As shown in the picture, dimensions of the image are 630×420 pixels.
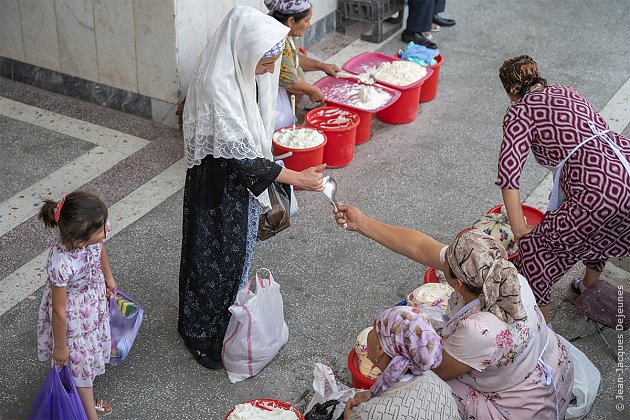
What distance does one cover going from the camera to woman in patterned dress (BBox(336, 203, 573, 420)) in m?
3.08

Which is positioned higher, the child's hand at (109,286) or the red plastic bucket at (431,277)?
the child's hand at (109,286)

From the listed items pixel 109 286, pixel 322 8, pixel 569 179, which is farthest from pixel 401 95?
pixel 109 286

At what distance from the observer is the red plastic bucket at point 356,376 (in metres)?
3.71

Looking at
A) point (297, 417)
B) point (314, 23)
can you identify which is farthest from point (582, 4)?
point (297, 417)

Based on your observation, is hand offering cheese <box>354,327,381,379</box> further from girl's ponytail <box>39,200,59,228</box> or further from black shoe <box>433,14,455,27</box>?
black shoe <box>433,14,455,27</box>

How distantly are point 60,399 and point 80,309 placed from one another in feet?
1.34

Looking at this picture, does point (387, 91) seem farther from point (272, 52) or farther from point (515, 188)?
point (272, 52)

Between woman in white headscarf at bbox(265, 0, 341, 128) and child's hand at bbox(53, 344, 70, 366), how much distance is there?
8.92 feet

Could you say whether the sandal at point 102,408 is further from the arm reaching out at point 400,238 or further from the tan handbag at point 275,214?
the arm reaching out at point 400,238

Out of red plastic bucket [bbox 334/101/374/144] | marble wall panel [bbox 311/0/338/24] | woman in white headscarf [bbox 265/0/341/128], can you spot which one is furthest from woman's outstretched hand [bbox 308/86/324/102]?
marble wall panel [bbox 311/0/338/24]

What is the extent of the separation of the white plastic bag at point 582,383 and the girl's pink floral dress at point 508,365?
0.24 metres

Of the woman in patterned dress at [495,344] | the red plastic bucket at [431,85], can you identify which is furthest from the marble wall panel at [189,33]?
the woman in patterned dress at [495,344]

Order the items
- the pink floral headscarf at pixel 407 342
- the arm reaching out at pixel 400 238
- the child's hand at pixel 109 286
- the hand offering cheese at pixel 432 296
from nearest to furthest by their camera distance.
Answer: the pink floral headscarf at pixel 407 342
the arm reaching out at pixel 400 238
the child's hand at pixel 109 286
the hand offering cheese at pixel 432 296

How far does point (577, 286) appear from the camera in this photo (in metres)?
4.77
